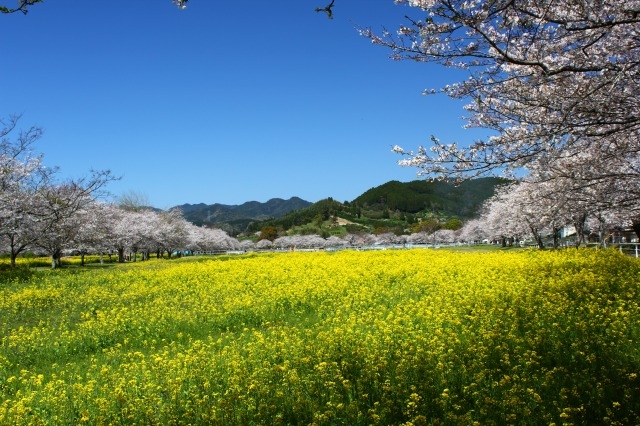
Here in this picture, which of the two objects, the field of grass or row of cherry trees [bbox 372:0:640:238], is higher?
row of cherry trees [bbox 372:0:640:238]

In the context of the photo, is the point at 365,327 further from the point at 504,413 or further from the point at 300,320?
the point at 504,413

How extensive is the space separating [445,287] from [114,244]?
50.5 m

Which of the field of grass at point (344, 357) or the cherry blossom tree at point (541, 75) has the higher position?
the cherry blossom tree at point (541, 75)

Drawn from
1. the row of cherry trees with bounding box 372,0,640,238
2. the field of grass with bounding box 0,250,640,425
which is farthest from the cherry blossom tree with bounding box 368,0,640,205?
the field of grass with bounding box 0,250,640,425

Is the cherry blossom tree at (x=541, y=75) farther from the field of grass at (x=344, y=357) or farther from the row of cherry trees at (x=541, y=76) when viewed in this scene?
the field of grass at (x=344, y=357)

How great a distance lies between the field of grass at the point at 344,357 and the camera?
5383 millimetres

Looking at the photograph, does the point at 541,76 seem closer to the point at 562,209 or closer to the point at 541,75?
the point at 541,75

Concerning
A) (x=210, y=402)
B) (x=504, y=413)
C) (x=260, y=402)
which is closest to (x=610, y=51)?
(x=504, y=413)

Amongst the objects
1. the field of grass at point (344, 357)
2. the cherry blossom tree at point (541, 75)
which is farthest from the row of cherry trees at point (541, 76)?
the field of grass at point (344, 357)

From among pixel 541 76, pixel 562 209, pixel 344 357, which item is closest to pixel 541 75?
pixel 541 76

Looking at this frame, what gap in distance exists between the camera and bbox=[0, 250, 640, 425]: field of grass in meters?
5.38

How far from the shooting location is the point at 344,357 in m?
→ 7.28

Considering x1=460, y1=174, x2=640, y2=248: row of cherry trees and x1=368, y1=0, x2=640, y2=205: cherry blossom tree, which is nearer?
x1=368, y1=0, x2=640, y2=205: cherry blossom tree

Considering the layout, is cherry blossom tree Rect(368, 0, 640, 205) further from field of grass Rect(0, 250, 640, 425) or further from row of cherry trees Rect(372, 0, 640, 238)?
field of grass Rect(0, 250, 640, 425)
